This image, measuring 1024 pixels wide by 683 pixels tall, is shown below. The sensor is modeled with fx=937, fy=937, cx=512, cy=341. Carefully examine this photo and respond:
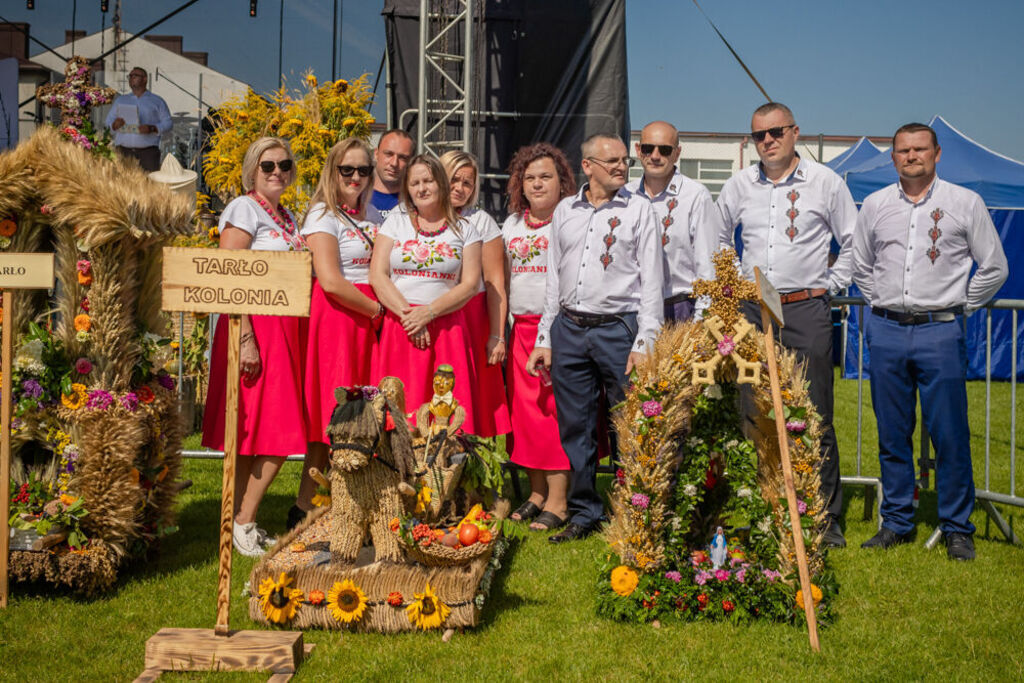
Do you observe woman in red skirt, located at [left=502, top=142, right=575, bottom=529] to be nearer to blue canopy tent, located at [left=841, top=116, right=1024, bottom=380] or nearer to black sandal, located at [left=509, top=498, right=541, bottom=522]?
black sandal, located at [left=509, top=498, right=541, bottom=522]

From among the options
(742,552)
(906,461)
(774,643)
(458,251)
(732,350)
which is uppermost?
(458,251)

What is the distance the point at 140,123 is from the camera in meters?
11.0

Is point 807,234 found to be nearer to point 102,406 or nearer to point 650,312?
point 650,312

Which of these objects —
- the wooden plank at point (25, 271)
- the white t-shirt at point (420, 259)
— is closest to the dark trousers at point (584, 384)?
the white t-shirt at point (420, 259)

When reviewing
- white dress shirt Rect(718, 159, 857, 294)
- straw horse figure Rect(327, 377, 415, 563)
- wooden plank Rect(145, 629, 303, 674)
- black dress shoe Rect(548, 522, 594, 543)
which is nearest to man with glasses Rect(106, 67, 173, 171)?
black dress shoe Rect(548, 522, 594, 543)

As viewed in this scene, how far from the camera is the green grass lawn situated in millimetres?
3459

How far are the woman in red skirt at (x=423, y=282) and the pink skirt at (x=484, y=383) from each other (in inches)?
6.2

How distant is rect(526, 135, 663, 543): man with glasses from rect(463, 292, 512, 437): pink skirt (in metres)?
0.33

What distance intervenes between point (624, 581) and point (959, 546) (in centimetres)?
209

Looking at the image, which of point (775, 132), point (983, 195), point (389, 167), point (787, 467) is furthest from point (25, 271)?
point (983, 195)

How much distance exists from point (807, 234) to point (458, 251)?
6.22 ft

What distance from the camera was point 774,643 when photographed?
12.1ft

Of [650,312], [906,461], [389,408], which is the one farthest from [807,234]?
[389,408]

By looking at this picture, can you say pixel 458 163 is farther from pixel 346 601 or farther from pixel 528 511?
pixel 346 601
